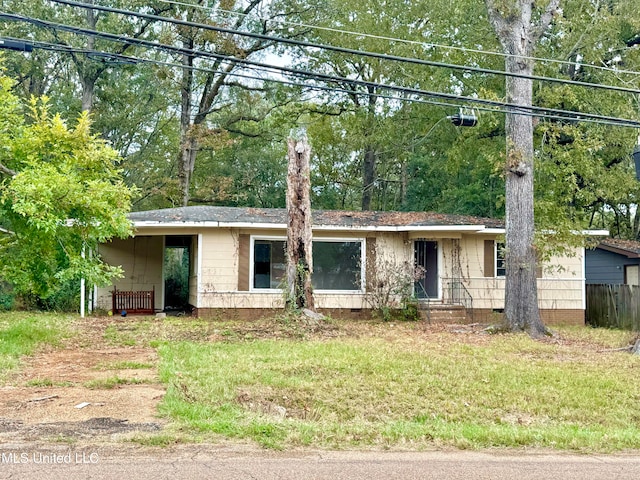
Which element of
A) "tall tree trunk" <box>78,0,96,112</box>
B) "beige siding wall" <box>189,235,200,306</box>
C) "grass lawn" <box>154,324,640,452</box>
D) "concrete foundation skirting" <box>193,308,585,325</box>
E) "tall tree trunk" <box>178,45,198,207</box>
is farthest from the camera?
"tall tree trunk" <box>178,45,198,207</box>

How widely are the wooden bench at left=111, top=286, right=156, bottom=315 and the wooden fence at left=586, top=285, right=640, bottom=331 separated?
13123 millimetres

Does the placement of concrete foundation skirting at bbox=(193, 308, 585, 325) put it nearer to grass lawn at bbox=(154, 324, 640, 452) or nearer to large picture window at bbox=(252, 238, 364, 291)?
large picture window at bbox=(252, 238, 364, 291)

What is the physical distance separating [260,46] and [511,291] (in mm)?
16600

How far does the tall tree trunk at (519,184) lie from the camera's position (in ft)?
48.3

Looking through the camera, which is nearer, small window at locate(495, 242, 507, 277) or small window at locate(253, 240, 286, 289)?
small window at locate(253, 240, 286, 289)

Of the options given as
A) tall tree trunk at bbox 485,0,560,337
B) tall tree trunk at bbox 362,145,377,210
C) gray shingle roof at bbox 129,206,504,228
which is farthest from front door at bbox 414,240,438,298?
tall tree trunk at bbox 362,145,377,210

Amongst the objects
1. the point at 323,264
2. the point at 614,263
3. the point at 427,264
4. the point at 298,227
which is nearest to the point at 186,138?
the point at 323,264

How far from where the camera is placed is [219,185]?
27141 millimetres

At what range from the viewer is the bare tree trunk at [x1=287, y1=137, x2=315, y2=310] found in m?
14.6

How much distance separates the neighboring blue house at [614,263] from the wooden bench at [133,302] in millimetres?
13675

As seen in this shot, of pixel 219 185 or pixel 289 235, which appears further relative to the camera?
pixel 219 185

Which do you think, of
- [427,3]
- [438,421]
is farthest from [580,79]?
[438,421]

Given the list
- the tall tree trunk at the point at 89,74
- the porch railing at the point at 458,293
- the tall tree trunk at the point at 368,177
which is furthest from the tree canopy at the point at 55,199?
the tall tree trunk at the point at 368,177

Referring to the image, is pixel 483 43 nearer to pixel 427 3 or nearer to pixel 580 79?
pixel 580 79
